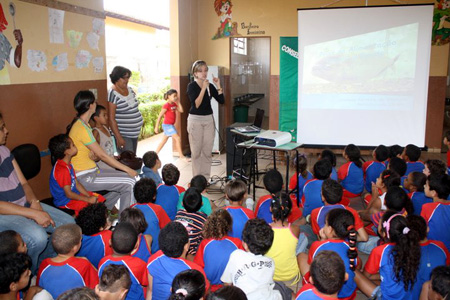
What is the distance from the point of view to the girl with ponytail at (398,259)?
7.11 ft

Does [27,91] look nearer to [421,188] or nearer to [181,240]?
[181,240]

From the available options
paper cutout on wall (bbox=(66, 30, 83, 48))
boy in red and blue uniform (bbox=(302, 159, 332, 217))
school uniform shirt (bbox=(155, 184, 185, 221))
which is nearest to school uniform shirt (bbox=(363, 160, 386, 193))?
boy in red and blue uniform (bbox=(302, 159, 332, 217))

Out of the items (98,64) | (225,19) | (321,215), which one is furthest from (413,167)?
(225,19)

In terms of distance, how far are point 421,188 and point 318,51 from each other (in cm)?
328

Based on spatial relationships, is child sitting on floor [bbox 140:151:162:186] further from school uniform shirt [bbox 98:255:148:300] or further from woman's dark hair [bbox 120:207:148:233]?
school uniform shirt [bbox 98:255:148:300]

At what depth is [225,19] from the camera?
716 cm

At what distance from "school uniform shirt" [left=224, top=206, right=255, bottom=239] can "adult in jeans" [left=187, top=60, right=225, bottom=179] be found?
214cm

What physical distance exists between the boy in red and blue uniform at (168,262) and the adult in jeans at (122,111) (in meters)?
2.33

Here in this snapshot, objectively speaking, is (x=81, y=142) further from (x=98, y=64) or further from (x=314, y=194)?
(x=314, y=194)

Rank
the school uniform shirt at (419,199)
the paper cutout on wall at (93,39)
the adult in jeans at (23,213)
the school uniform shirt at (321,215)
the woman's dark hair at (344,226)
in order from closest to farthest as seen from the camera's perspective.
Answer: the woman's dark hair at (344,226) → the adult in jeans at (23,213) → the school uniform shirt at (321,215) → the school uniform shirt at (419,199) → the paper cutout on wall at (93,39)

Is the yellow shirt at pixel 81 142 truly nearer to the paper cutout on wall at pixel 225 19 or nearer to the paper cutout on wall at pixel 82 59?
the paper cutout on wall at pixel 82 59

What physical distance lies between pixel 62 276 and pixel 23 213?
24.2 inches

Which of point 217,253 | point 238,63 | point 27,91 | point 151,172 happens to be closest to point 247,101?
point 238,63

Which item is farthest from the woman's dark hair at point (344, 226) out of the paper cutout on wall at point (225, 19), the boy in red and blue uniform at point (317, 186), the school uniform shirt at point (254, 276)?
the paper cutout on wall at point (225, 19)
